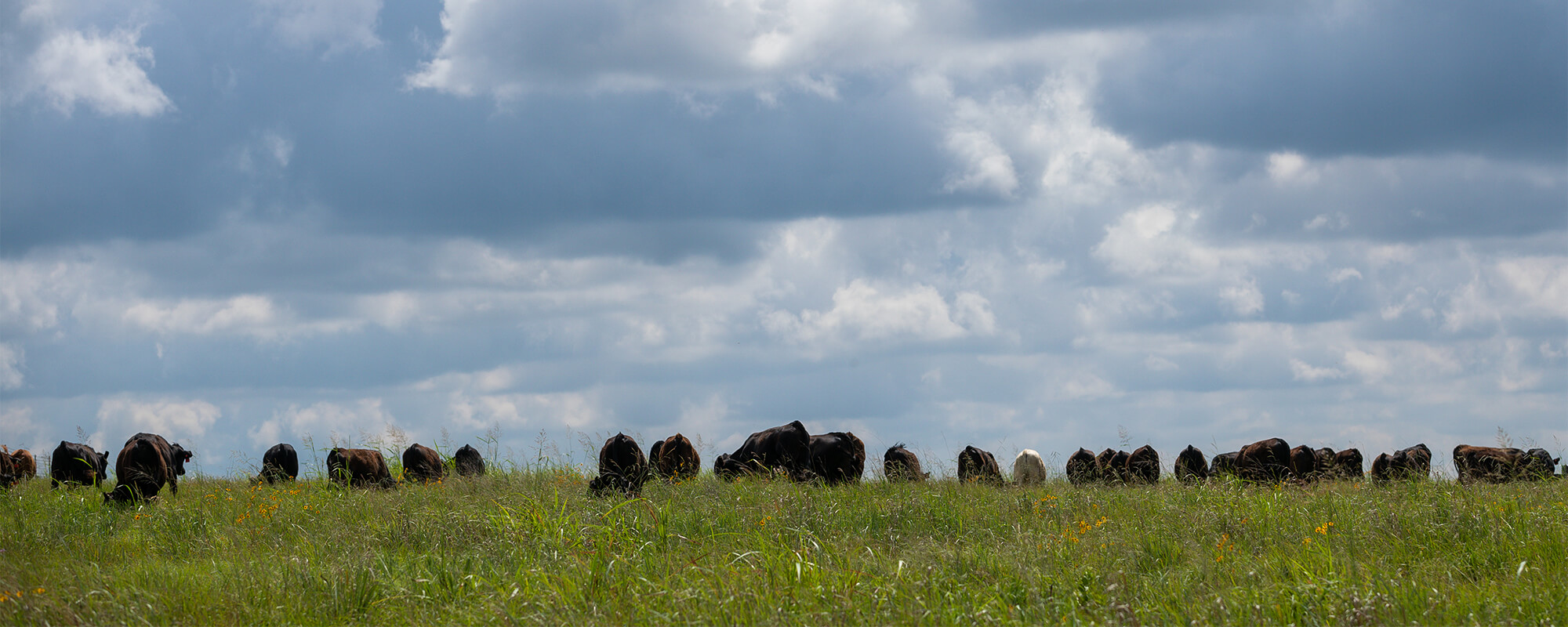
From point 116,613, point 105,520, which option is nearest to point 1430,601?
point 116,613

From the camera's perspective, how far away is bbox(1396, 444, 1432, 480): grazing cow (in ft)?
61.7

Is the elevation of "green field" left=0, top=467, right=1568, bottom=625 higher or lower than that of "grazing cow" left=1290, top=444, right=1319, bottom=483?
lower

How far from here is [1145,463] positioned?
782 inches

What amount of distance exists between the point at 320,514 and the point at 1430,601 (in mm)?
11373

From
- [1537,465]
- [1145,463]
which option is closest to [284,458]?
[1145,463]

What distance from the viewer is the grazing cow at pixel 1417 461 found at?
61.7ft

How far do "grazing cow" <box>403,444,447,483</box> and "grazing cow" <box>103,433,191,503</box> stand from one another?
378 cm

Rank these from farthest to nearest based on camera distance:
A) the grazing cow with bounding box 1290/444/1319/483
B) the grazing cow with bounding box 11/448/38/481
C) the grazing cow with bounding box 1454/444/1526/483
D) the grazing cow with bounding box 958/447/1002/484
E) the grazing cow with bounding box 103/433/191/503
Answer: the grazing cow with bounding box 11/448/38/481, the grazing cow with bounding box 1290/444/1319/483, the grazing cow with bounding box 958/447/1002/484, the grazing cow with bounding box 1454/444/1526/483, the grazing cow with bounding box 103/433/191/503

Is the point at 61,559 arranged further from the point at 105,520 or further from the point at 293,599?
the point at 293,599

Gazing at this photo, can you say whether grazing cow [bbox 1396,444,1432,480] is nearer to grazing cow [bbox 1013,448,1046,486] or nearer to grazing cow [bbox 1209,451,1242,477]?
grazing cow [bbox 1209,451,1242,477]

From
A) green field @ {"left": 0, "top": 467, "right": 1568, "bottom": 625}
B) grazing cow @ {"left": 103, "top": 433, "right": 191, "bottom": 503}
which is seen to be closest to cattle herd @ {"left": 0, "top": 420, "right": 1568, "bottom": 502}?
grazing cow @ {"left": 103, "top": 433, "right": 191, "bottom": 503}

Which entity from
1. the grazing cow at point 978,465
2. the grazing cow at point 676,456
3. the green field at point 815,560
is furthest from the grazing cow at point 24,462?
A: the grazing cow at point 978,465

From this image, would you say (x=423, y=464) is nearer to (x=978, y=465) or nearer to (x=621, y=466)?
(x=621, y=466)

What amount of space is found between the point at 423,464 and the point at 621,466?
6.12 meters
